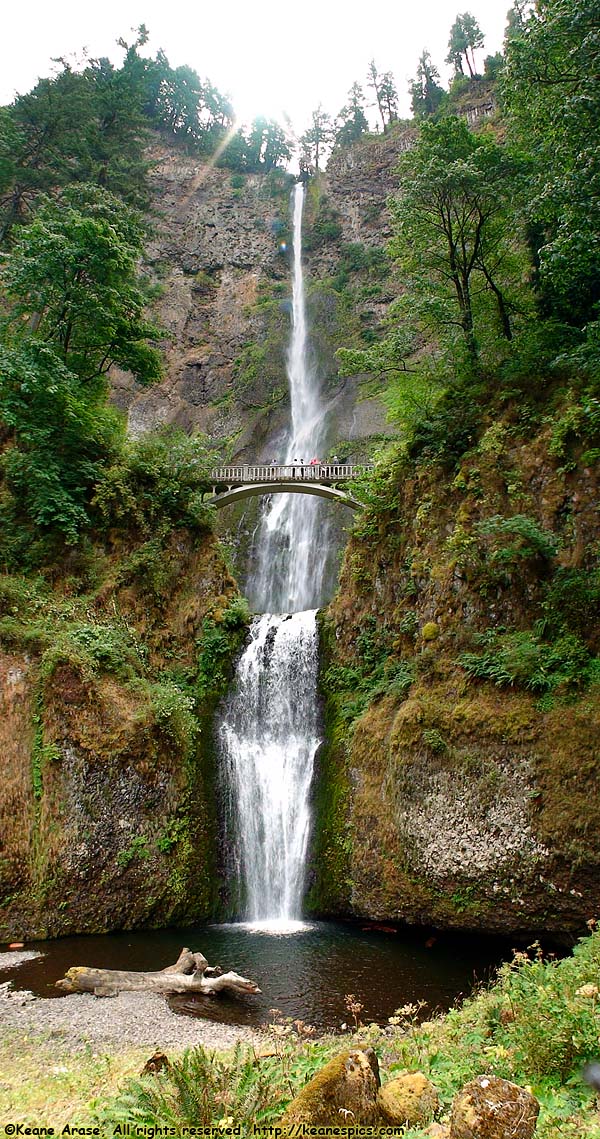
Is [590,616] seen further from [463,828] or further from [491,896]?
[491,896]

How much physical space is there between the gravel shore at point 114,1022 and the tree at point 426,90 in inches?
2134

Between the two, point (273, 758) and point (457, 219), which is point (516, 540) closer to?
point (273, 758)

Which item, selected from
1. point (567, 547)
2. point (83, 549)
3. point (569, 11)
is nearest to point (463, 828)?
point (567, 547)

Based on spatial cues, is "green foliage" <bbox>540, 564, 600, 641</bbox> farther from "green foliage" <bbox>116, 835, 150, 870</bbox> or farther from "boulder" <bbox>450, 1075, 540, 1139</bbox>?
"boulder" <bbox>450, 1075, 540, 1139</bbox>

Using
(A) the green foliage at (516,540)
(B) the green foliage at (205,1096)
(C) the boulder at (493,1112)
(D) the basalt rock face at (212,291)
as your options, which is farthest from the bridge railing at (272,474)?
(C) the boulder at (493,1112)

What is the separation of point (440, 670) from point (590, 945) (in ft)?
21.1

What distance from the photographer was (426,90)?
4859 centimetres

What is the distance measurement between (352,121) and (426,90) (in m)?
6.01

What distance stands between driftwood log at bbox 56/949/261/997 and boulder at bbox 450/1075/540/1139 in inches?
242

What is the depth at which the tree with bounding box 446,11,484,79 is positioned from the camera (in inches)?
1923

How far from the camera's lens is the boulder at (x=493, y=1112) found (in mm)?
3340

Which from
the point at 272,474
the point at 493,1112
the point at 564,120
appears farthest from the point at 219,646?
the point at 493,1112

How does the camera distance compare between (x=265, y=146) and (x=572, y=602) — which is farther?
(x=265, y=146)

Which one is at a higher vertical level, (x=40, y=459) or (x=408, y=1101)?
(x=40, y=459)
